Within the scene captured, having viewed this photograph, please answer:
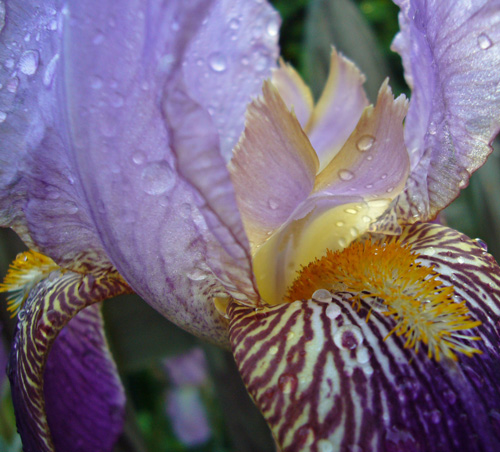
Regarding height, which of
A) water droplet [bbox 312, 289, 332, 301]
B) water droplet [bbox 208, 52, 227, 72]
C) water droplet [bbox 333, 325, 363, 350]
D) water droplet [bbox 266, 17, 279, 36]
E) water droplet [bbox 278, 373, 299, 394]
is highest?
water droplet [bbox 266, 17, 279, 36]

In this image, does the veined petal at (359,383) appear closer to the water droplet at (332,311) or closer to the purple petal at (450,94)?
the water droplet at (332,311)

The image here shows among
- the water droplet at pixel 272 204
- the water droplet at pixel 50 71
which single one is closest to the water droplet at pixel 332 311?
the water droplet at pixel 272 204

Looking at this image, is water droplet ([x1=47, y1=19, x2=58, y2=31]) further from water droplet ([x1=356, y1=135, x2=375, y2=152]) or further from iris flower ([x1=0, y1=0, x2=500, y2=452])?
water droplet ([x1=356, y1=135, x2=375, y2=152])

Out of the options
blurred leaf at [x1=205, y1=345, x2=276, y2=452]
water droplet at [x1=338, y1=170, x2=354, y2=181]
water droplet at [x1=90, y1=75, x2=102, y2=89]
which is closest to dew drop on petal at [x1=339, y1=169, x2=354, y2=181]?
water droplet at [x1=338, y1=170, x2=354, y2=181]

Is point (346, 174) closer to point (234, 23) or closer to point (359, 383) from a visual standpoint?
point (359, 383)

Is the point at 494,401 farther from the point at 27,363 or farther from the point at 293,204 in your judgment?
the point at 27,363

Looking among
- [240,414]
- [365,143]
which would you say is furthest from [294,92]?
[240,414]

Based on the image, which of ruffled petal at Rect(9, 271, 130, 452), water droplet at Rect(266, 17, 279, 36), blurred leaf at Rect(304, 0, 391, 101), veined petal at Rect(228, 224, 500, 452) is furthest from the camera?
blurred leaf at Rect(304, 0, 391, 101)
